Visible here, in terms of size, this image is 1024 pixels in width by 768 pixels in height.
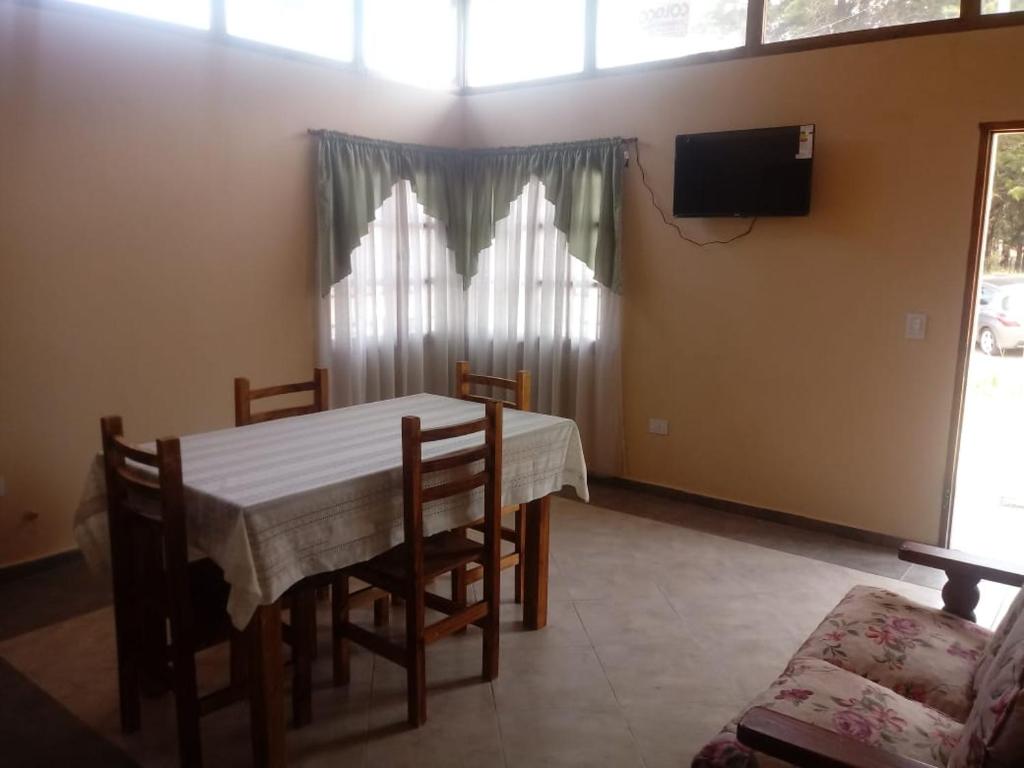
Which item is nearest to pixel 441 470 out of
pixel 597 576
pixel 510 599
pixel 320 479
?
pixel 320 479

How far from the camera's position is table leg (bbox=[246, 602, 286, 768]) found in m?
2.03

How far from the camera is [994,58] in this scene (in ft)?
10.9

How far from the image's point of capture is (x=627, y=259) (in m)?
4.53

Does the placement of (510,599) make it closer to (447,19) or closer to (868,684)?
(868,684)

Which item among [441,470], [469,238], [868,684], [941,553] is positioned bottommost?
[868,684]

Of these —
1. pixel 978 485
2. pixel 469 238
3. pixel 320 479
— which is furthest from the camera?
pixel 469 238

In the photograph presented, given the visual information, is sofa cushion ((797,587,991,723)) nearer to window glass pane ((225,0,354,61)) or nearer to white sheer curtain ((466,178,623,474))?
white sheer curtain ((466,178,623,474))

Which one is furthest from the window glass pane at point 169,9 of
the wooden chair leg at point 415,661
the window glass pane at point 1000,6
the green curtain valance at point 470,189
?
the window glass pane at point 1000,6

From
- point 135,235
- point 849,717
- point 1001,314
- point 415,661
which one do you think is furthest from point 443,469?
point 1001,314

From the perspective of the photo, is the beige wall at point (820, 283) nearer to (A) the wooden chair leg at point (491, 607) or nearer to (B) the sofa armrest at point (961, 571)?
(B) the sofa armrest at point (961, 571)

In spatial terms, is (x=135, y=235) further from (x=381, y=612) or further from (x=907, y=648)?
(x=907, y=648)

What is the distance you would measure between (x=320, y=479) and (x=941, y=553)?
5.82 ft

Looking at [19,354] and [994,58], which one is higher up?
[994,58]

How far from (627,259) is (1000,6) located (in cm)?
208
